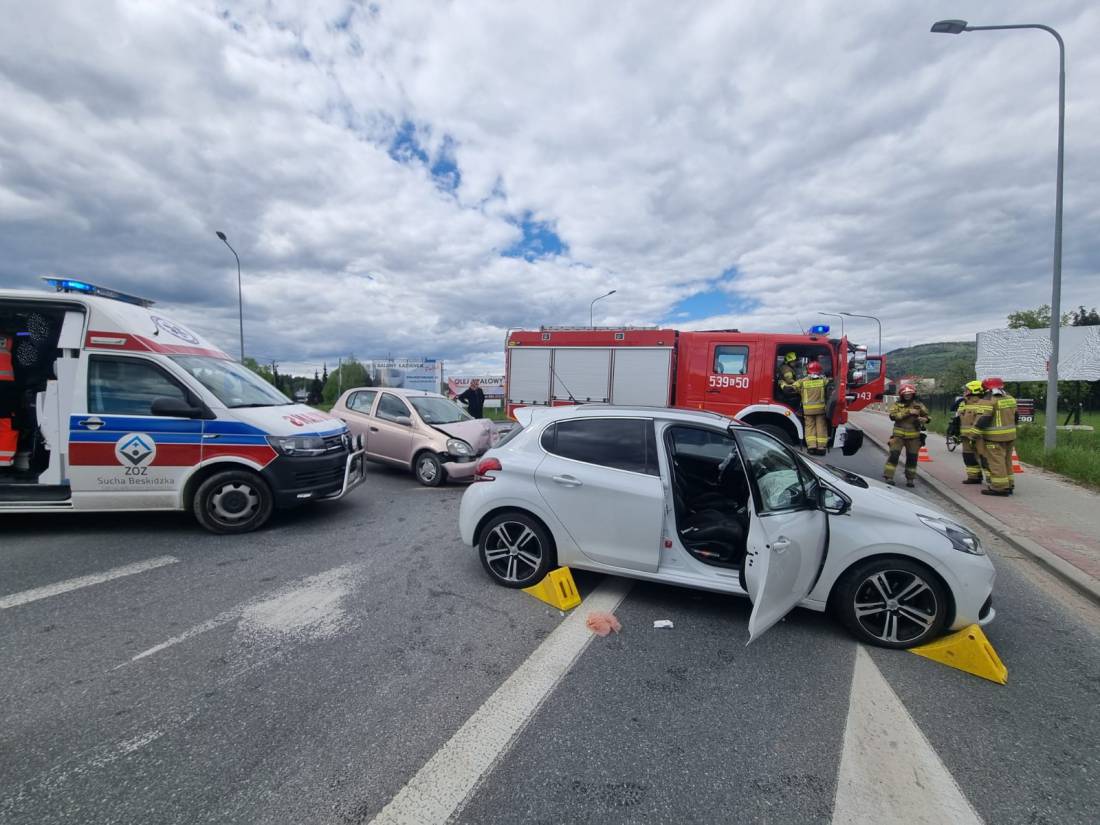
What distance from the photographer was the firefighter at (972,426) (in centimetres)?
755

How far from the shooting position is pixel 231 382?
5.49 m

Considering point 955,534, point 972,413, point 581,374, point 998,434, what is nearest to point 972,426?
point 972,413

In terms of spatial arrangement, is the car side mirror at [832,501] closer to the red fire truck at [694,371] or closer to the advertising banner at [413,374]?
the red fire truck at [694,371]

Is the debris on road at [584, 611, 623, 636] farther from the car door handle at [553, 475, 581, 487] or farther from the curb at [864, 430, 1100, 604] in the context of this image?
the curb at [864, 430, 1100, 604]

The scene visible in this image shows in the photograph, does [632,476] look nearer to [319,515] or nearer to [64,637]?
[64,637]

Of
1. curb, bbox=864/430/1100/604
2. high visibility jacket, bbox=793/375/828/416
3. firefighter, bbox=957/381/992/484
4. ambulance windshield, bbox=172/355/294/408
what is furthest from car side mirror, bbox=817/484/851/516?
firefighter, bbox=957/381/992/484

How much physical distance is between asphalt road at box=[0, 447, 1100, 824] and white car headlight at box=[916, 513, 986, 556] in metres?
0.72

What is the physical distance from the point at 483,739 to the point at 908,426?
8.28 meters

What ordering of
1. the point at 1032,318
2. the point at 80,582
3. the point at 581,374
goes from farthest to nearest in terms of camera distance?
the point at 1032,318, the point at 581,374, the point at 80,582

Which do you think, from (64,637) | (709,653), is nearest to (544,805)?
(709,653)

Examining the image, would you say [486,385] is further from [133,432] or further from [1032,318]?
[1032,318]

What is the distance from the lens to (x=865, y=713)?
2.45 meters

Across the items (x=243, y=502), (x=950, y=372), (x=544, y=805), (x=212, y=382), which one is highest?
(x=950, y=372)

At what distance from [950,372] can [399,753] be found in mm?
80819
